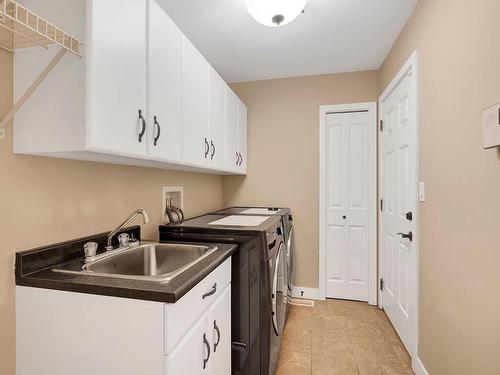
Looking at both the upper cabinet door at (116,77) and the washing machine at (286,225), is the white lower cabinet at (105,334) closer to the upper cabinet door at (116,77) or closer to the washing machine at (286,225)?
the upper cabinet door at (116,77)

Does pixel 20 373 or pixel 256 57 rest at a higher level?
pixel 256 57

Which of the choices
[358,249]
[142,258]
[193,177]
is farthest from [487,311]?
[193,177]

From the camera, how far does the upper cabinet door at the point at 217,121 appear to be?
1949mm

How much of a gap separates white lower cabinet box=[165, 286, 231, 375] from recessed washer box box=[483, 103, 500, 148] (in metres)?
1.32

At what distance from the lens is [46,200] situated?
1.13 metres

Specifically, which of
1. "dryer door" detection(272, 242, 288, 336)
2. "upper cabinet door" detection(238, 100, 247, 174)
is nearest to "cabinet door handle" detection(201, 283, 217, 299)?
"dryer door" detection(272, 242, 288, 336)

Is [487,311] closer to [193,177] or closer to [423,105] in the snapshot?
[423,105]

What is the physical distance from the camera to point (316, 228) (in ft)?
9.43

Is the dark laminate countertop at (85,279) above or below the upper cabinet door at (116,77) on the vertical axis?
below

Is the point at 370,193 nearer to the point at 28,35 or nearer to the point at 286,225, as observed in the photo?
the point at 286,225

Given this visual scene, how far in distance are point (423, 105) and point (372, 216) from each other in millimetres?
1351

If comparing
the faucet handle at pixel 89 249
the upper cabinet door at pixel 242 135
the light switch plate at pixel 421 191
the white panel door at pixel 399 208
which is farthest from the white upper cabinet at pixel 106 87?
the white panel door at pixel 399 208

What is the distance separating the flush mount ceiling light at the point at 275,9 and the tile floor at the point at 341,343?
227cm

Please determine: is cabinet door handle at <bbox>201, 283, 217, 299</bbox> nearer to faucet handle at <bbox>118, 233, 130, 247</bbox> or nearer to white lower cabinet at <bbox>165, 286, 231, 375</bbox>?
white lower cabinet at <bbox>165, 286, 231, 375</bbox>
